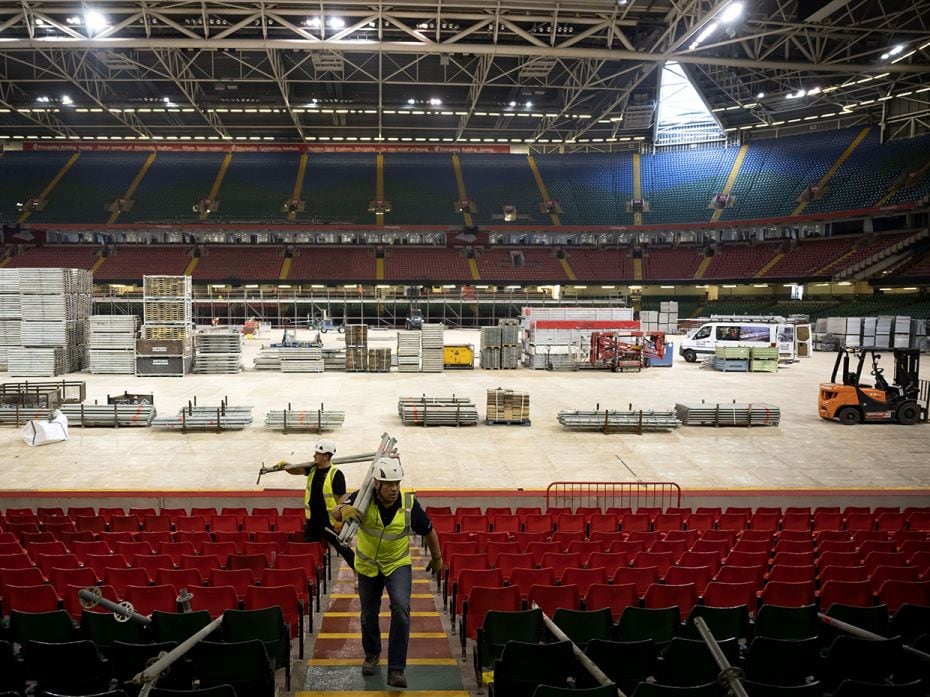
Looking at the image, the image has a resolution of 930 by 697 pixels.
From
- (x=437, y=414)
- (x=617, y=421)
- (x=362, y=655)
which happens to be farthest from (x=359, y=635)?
(x=617, y=421)

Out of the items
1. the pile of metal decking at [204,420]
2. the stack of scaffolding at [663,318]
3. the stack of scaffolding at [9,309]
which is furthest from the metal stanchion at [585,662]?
the stack of scaffolding at [663,318]

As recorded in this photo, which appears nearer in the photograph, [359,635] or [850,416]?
[359,635]

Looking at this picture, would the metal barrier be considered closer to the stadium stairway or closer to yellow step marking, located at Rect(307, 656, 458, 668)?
the stadium stairway

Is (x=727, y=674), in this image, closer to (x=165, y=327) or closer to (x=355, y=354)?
(x=355, y=354)

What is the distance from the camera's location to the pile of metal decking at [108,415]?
17844mm

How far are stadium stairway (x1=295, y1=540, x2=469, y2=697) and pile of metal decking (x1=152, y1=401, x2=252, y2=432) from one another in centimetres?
1110

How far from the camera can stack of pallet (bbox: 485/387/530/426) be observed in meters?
18.7

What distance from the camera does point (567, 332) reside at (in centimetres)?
3191

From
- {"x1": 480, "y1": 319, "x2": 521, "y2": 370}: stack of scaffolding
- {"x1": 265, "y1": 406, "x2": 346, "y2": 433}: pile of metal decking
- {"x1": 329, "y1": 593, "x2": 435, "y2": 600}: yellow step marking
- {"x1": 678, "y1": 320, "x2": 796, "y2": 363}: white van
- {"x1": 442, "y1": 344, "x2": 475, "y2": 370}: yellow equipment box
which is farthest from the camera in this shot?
{"x1": 678, "y1": 320, "x2": 796, "y2": 363}: white van

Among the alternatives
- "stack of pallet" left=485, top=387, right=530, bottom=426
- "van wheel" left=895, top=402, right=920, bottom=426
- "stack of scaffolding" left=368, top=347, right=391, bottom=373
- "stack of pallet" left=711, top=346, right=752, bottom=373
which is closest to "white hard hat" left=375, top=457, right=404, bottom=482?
"stack of pallet" left=485, top=387, right=530, bottom=426

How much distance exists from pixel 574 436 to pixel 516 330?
51.2ft

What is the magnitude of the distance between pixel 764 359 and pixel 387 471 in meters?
30.5

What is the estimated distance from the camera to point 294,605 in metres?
5.62

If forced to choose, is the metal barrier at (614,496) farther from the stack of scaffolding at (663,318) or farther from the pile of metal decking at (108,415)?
the stack of scaffolding at (663,318)
